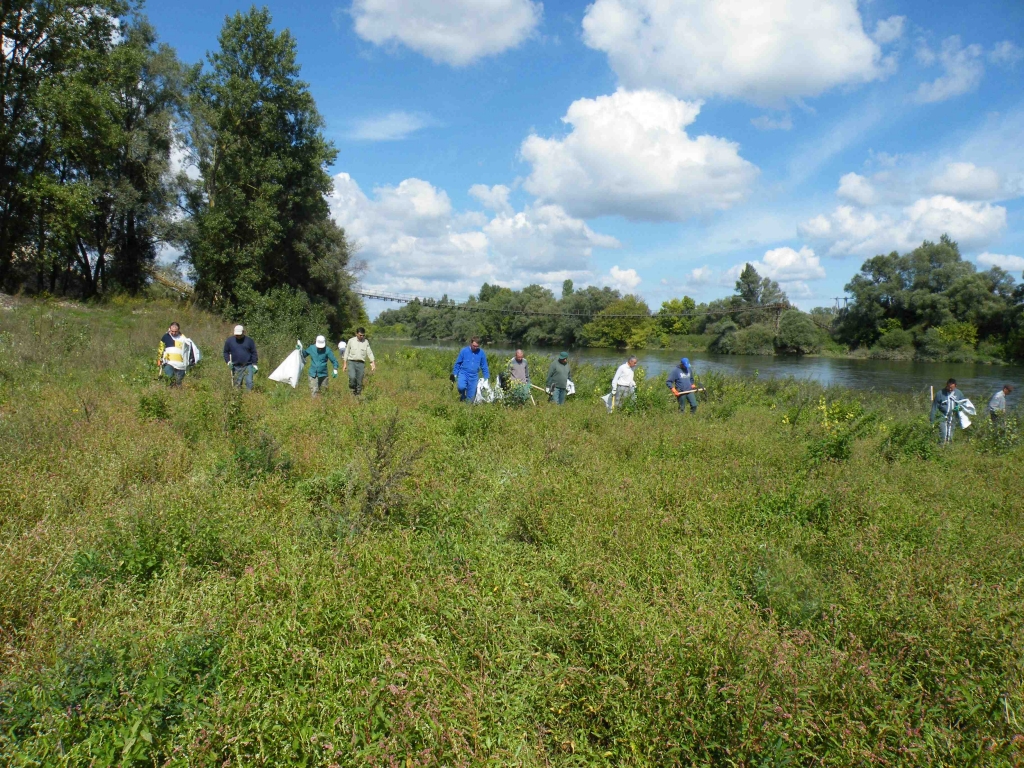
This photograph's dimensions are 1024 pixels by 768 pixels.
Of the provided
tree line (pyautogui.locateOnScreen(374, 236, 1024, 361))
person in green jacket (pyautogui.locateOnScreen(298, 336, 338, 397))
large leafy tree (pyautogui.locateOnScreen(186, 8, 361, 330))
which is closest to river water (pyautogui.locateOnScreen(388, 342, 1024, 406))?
tree line (pyautogui.locateOnScreen(374, 236, 1024, 361))

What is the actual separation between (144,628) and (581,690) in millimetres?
2474

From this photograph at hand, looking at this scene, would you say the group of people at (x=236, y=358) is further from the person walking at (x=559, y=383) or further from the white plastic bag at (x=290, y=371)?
the person walking at (x=559, y=383)

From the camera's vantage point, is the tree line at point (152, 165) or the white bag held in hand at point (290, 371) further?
the tree line at point (152, 165)

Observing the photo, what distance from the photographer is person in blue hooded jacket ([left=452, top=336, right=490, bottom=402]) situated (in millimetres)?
11930

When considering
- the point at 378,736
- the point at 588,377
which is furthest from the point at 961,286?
the point at 378,736

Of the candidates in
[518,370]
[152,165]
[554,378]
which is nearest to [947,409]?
[554,378]

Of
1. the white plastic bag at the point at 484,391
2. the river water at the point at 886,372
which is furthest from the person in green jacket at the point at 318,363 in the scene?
the river water at the point at 886,372

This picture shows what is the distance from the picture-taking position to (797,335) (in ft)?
189

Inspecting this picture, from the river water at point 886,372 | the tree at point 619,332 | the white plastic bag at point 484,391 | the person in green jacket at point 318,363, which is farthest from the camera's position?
the tree at point 619,332

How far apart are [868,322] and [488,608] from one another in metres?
64.7

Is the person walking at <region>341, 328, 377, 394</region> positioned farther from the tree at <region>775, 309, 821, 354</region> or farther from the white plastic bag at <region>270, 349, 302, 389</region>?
the tree at <region>775, 309, 821, 354</region>

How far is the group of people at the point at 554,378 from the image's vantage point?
11961 millimetres

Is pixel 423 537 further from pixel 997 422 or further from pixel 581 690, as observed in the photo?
pixel 997 422

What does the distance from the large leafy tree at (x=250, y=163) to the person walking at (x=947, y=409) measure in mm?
27483
